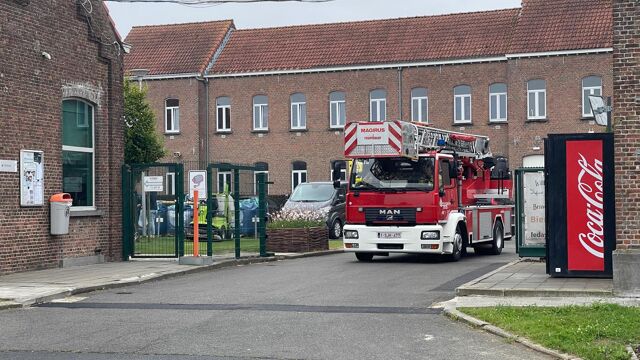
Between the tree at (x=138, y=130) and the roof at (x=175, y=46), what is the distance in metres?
13.1

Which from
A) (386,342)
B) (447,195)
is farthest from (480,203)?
(386,342)

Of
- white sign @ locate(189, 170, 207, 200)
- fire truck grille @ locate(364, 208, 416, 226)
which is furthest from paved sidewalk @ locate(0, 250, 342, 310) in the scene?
fire truck grille @ locate(364, 208, 416, 226)

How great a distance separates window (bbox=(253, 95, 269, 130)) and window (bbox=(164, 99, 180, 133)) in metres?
4.18

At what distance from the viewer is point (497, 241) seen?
25.5 m

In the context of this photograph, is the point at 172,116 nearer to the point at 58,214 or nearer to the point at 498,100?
the point at 498,100

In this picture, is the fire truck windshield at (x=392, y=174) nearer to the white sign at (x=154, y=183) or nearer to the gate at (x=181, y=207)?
the gate at (x=181, y=207)

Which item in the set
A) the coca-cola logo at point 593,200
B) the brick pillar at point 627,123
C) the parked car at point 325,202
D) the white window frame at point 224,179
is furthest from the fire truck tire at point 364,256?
the parked car at point 325,202

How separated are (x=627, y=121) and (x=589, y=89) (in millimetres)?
32084

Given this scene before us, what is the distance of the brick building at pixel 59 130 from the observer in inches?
730

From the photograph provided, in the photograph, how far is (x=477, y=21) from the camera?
49.6 m

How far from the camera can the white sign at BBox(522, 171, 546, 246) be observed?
Result: 63.5 ft

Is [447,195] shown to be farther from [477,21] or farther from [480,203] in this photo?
[477,21]

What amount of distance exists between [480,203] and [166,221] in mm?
7642

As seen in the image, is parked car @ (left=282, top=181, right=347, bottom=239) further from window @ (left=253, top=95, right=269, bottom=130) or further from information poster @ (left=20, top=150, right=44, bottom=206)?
window @ (left=253, top=95, right=269, bottom=130)
